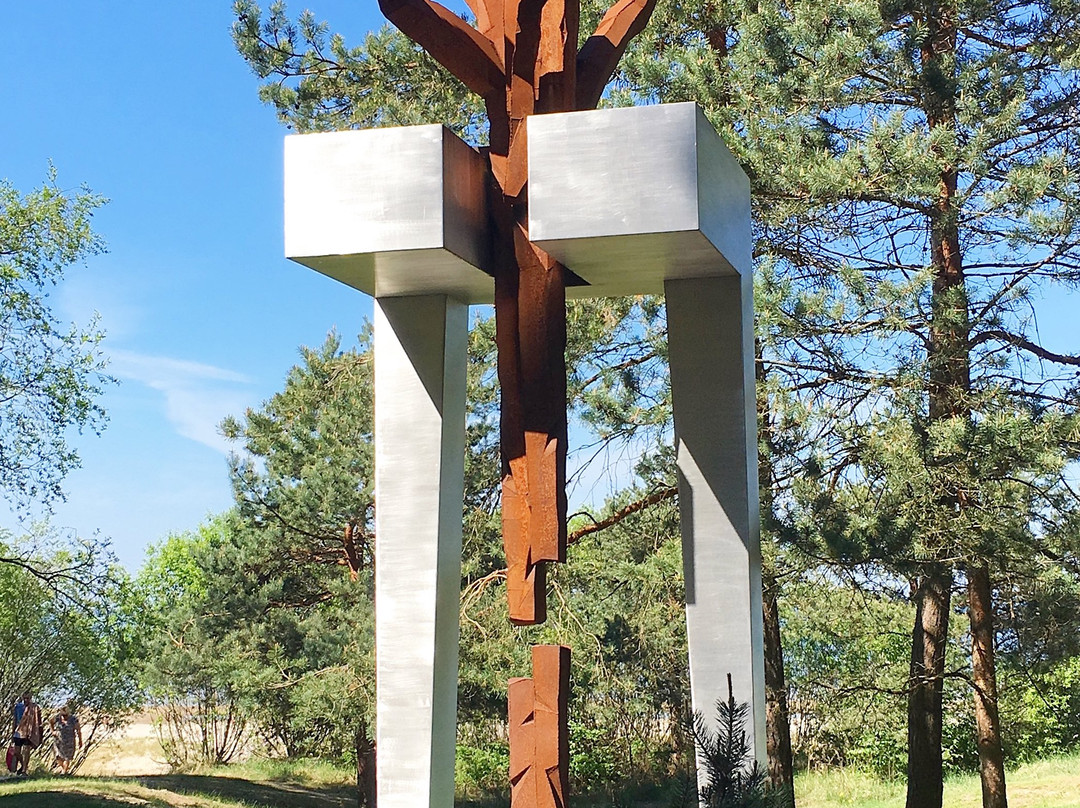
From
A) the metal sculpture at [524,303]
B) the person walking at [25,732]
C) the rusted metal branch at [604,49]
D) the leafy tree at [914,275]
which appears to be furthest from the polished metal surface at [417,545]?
the person walking at [25,732]

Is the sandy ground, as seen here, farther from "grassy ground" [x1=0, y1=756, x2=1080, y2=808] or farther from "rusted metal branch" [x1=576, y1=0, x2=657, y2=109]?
"rusted metal branch" [x1=576, y1=0, x2=657, y2=109]

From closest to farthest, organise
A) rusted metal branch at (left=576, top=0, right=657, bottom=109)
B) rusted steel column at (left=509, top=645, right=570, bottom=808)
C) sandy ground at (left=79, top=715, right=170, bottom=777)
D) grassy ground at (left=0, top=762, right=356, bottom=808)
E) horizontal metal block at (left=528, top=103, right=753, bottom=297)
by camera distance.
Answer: horizontal metal block at (left=528, top=103, right=753, bottom=297) → rusted steel column at (left=509, top=645, right=570, bottom=808) → rusted metal branch at (left=576, top=0, right=657, bottom=109) → grassy ground at (left=0, top=762, right=356, bottom=808) → sandy ground at (left=79, top=715, right=170, bottom=777)

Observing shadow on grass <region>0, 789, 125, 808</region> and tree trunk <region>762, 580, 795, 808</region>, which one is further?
shadow on grass <region>0, 789, 125, 808</region>

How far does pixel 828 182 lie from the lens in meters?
5.87

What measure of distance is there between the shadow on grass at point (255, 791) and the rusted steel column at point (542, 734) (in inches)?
278

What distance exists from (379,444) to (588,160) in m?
1.30

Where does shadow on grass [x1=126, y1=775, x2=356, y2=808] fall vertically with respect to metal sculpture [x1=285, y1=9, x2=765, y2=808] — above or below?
below

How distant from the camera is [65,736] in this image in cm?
1359

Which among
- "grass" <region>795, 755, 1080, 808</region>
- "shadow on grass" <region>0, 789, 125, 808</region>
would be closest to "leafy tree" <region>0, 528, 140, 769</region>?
"shadow on grass" <region>0, 789, 125, 808</region>

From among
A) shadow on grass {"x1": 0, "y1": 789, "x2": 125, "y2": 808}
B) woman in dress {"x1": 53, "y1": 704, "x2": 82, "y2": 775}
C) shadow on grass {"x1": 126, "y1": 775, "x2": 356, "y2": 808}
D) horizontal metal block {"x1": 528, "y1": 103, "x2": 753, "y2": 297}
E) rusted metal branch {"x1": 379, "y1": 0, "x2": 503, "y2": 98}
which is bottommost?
shadow on grass {"x1": 126, "y1": 775, "x2": 356, "y2": 808}

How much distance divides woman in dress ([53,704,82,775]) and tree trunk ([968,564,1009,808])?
397 inches

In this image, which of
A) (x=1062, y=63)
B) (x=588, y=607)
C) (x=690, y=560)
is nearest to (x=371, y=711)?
(x=588, y=607)

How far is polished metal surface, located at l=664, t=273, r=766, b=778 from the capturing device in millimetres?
3869

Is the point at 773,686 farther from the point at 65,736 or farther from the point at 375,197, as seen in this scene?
the point at 65,736
